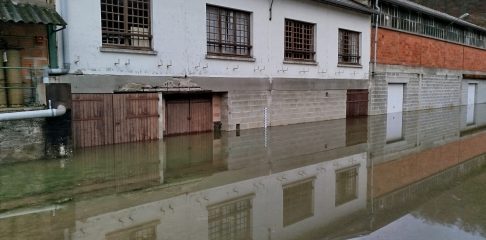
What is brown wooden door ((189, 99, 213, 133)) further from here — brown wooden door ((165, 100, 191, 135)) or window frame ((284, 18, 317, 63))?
window frame ((284, 18, 317, 63))

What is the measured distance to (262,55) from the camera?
16312mm

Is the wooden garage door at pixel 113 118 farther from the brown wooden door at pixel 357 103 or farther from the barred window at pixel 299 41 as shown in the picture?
the brown wooden door at pixel 357 103

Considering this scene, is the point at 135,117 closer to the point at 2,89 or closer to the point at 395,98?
the point at 2,89

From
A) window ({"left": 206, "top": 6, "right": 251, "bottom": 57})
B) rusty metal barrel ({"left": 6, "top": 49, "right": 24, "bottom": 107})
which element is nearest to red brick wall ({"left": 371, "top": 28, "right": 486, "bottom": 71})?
window ({"left": 206, "top": 6, "right": 251, "bottom": 57})

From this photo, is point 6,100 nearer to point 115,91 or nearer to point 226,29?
point 115,91

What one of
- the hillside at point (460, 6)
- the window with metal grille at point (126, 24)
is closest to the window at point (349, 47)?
the window with metal grille at point (126, 24)

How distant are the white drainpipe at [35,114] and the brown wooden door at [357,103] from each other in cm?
1467

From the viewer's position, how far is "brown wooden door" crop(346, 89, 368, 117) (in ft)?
69.7

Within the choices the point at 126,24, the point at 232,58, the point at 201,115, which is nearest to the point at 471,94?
the point at 232,58

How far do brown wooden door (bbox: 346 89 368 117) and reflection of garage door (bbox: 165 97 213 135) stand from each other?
8844 mm

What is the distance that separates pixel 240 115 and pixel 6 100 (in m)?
7.76

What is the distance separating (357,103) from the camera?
856 inches

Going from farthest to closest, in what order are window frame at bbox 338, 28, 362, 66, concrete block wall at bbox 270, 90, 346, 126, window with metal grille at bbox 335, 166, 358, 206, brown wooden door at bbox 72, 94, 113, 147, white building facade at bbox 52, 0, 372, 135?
A: window frame at bbox 338, 28, 362, 66 → concrete block wall at bbox 270, 90, 346, 126 → white building facade at bbox 52, 0, 372, 135 → brown wooden door at bbox 72, 94, 113, 147 → window with metal grille at bbox 335, 166, 358, 206

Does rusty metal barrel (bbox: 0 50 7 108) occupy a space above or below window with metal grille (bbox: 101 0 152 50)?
below
